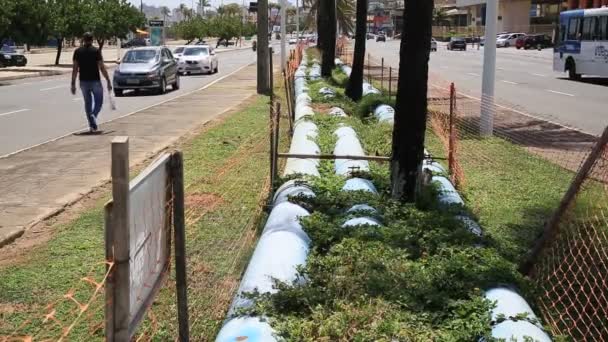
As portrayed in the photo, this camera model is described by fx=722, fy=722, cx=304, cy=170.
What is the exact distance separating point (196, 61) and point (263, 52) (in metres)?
12.6

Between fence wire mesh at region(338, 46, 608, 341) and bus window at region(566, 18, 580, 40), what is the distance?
13.2 meters

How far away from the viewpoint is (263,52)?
23094mm

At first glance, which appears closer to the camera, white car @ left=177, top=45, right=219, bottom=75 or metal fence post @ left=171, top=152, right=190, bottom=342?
metal fence post @ left=171, top=152, right=190, bottom=342

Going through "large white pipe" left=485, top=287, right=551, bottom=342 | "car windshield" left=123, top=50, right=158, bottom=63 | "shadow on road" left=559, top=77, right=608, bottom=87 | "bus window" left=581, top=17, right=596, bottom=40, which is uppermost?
"bus window" left=581, top=17, right=596, bottom=40

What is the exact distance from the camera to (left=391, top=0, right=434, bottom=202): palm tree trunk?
22.4 feet

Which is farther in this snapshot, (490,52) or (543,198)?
(490,52)

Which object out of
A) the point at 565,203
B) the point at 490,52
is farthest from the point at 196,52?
the point at 565,203

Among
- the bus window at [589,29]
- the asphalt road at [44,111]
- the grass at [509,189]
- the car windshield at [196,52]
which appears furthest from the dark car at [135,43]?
the grass at [509,189]

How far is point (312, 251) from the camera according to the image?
5262 mm

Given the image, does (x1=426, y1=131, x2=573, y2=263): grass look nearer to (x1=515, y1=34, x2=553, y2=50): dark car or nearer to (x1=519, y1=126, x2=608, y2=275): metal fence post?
(x1=519, y1=126, x2=608, y2=275): metal fence post

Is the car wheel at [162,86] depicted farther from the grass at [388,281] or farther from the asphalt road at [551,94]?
the grass at [388,281]

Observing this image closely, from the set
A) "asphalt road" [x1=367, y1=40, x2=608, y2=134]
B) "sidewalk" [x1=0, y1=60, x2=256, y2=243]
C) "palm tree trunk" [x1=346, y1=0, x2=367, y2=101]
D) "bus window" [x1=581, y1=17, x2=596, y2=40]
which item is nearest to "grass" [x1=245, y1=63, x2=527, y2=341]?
"sidewalk" [x1=0, y1=60, x2=256, y2=243]

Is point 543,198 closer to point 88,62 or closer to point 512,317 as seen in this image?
point 512,317

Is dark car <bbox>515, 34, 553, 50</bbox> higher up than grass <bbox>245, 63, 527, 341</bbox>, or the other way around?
dark car <bbox>515, 34, 553, 50</bbox>
